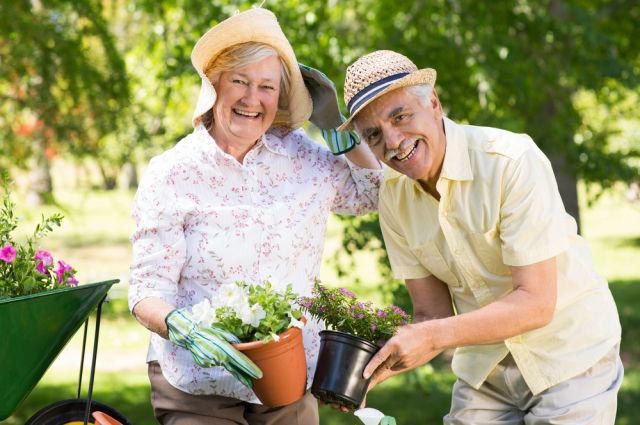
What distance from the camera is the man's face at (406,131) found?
2.66 meters

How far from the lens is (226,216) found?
9.08 feet

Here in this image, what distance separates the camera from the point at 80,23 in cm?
684

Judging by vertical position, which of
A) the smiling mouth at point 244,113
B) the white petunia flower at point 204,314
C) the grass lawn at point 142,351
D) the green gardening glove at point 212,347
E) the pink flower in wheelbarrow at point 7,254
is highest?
the smiling mouth at point 244,113

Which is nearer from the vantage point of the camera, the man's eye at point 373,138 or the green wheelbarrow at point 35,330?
the green wheelbarrow at point 35,330

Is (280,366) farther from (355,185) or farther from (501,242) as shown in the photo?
(355,185)

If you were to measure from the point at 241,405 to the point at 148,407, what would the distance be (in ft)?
15.2

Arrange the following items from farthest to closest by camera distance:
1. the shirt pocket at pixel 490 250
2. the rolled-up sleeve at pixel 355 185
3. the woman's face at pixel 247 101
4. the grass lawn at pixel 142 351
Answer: the grass lawn at pixel 142 351, the rolled-up sleeve at pixel 355 185, the woman's face at pixel 247 101, the shirt pocket at pixel 490 250

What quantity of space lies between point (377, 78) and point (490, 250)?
0.56 m

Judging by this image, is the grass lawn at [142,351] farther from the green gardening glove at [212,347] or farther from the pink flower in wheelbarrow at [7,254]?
the green gardening glove at [212,347]

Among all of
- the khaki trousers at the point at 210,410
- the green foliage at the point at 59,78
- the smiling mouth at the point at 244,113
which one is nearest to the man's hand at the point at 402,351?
the khaki trousers at the point at 210,410

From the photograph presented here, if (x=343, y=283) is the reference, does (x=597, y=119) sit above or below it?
above

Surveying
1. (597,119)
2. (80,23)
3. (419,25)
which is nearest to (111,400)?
(80,23)

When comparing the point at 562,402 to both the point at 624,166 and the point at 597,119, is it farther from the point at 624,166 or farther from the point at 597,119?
the point at 597,119

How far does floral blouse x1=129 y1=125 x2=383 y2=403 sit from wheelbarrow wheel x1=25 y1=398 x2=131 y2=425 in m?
0.20
